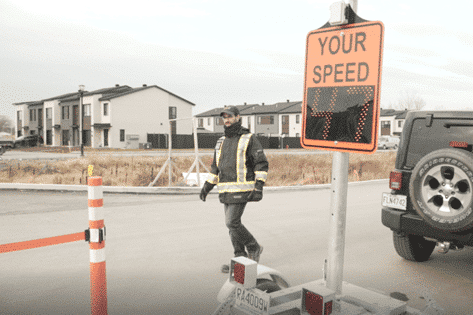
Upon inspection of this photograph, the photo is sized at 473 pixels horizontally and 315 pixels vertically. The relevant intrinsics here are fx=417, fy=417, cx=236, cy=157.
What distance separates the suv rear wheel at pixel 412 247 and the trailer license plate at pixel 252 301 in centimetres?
327

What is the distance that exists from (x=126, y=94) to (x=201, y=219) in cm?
4675

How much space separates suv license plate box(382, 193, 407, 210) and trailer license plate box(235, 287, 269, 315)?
2.86 meters

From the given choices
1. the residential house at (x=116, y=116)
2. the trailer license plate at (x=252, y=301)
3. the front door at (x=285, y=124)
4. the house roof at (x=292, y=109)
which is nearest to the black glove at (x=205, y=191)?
the trailer license plate at (x=252, y=301)

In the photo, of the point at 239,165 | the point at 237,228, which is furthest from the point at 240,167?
the point at 237,228

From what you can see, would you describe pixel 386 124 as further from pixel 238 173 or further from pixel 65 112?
pixel 238 173

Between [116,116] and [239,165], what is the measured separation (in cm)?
4915

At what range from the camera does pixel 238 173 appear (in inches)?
188

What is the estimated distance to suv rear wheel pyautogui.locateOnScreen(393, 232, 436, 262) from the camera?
562 cm

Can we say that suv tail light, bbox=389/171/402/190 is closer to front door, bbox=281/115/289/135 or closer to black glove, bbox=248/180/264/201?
black glove, bbox=248/180/264/201

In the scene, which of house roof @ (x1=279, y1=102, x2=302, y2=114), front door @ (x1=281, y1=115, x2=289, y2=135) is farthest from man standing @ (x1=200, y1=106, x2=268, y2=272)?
front door @ (x1=281, y1=115, x2=289, y2=135)

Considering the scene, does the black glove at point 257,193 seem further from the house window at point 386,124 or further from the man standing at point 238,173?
the house window at point 386,124

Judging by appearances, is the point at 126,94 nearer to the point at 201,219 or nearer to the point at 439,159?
the point at 201,219

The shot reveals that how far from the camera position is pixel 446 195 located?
411 cm

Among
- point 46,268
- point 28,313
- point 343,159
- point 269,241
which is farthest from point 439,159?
point 46,268
